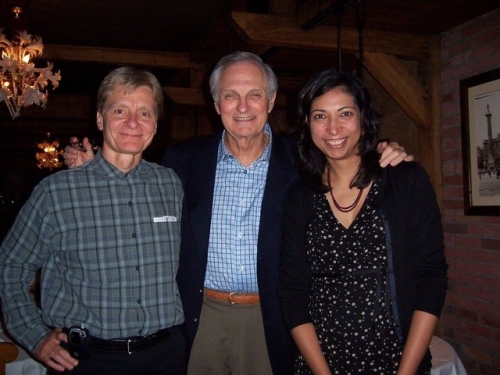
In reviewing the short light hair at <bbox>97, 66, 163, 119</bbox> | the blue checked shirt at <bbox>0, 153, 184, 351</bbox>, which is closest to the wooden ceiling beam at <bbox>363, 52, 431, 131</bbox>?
the short light hair at <bbox>97, 66, 163, 119</bbox>

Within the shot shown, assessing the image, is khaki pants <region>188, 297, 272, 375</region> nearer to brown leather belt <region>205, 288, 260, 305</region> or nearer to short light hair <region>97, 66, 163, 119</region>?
brown leather belt <region>205, 288, 260, 305</region>

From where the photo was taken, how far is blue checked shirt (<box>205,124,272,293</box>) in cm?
207

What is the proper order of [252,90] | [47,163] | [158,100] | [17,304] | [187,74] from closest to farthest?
[17,304] < [158,100] < [252,90] < [187,74] < [47,163]

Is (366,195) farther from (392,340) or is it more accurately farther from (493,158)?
(493,158)

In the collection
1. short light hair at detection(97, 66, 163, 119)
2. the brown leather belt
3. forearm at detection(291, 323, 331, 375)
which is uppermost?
short light hair at detection(97, 66, 163, 119)

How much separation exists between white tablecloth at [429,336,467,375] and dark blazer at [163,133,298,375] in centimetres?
65

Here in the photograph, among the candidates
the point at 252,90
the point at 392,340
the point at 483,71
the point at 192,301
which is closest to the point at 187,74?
the point at 483,71

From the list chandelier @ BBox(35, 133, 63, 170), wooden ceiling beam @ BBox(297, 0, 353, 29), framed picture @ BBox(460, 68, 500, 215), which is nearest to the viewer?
wooden ceiling beam @ BBox(297, 0, 353, 29)

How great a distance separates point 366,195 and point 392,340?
533 mm

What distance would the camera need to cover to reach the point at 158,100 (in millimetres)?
1938

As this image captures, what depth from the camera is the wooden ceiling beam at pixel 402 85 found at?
3.82 m

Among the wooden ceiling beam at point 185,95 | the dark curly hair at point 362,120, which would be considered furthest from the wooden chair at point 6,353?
the wooden ceiling beam at point 185,95

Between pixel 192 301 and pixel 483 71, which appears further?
pixel 483 71

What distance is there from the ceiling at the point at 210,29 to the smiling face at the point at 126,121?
4.37 ft
